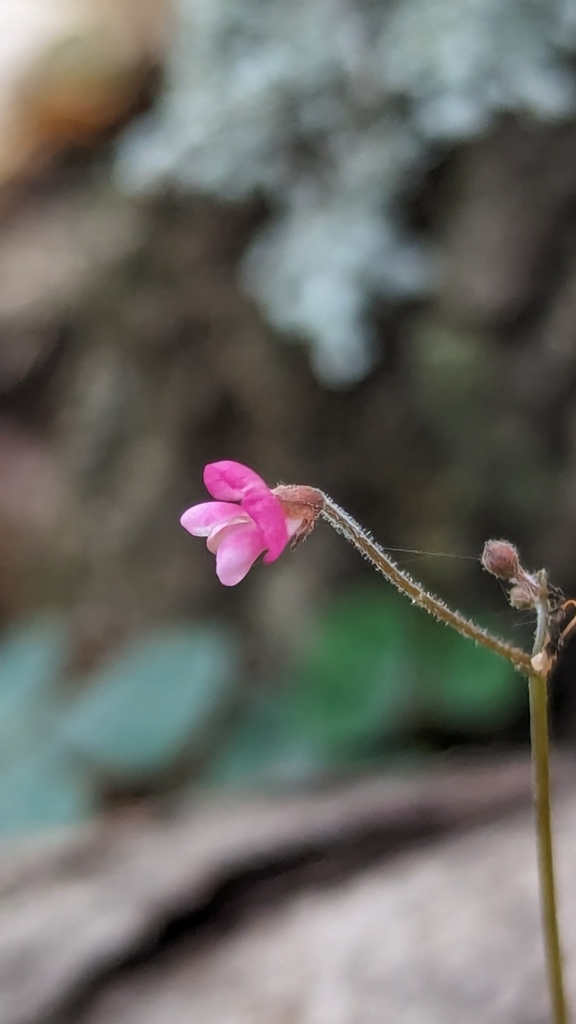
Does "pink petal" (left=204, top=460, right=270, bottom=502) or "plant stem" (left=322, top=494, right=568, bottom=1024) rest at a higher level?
"pink petal" (left=204, top=460, right=270, bottom=502)

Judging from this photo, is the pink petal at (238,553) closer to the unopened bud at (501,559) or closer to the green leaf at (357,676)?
the unopened bud at (501,559)

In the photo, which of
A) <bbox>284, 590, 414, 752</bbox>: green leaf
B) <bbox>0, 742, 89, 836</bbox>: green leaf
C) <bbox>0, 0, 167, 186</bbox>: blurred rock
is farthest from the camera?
<bbox>0, 0, 167, 186</bbox>: blurred rock

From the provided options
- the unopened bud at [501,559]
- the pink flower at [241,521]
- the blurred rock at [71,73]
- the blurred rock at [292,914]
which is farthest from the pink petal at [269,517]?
the blurred rock at [71,73]

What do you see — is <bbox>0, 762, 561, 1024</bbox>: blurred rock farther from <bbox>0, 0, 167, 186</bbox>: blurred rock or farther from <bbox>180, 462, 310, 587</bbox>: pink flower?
<bbox>0, 0, 167, 186</bbox>: blurred rock

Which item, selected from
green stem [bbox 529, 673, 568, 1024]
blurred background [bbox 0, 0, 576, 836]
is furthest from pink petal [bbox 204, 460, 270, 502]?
blurred background [bbox 0, 0, 576, 836]

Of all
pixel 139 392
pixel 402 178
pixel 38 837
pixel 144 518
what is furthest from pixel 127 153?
pixel 38 837

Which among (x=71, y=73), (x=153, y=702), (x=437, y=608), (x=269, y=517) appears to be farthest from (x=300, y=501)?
(x=71, y=73)

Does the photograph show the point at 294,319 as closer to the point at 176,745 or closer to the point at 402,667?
the point at 402,667

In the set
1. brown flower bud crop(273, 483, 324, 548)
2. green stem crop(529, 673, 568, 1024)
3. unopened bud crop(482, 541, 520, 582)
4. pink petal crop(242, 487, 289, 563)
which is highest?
brown flower bud crop(273, 483, 324, 548)
